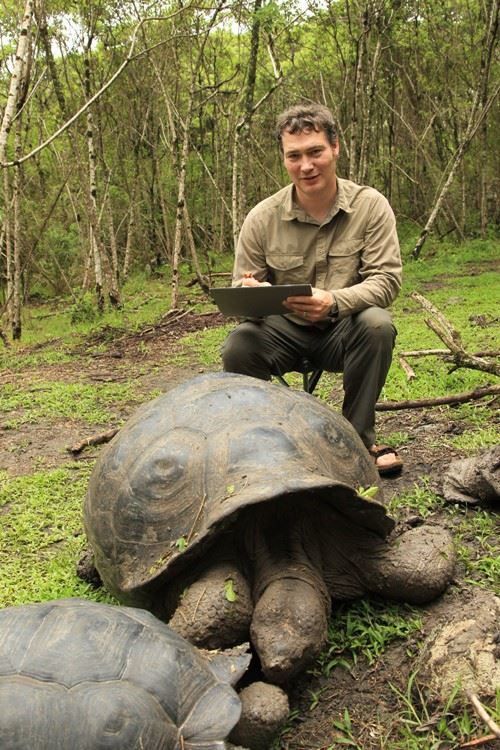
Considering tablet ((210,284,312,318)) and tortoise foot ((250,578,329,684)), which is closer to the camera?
tortoise foot ((250,578,329,684))

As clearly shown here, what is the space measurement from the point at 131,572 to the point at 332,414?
99cm

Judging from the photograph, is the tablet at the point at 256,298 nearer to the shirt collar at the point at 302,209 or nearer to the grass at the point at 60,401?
the shirt collar at the point at 302,209

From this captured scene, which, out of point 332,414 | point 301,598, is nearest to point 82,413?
point 332,414

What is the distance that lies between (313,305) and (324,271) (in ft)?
1.77

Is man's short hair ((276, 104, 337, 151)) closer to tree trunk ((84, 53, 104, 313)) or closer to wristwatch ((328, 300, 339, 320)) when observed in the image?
wristwatch ((328, 300, 339, 320))

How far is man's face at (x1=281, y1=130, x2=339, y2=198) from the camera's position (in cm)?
372

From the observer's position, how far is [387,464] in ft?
11.7

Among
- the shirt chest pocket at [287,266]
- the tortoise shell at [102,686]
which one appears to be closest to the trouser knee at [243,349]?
the shirt chest pocket at [287,266]

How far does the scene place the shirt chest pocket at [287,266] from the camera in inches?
157

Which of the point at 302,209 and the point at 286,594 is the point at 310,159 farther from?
the point at 286,594

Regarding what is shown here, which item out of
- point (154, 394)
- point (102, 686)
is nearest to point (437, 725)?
point (102, 686)

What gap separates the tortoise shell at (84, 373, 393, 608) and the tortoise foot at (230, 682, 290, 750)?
1.51 feet

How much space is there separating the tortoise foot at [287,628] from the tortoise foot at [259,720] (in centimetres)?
9

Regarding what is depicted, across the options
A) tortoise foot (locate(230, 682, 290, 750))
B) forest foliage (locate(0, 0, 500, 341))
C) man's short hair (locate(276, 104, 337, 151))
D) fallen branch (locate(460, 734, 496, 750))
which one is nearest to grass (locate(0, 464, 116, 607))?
tortoise foot (locate(230, 682, 290, 750))
